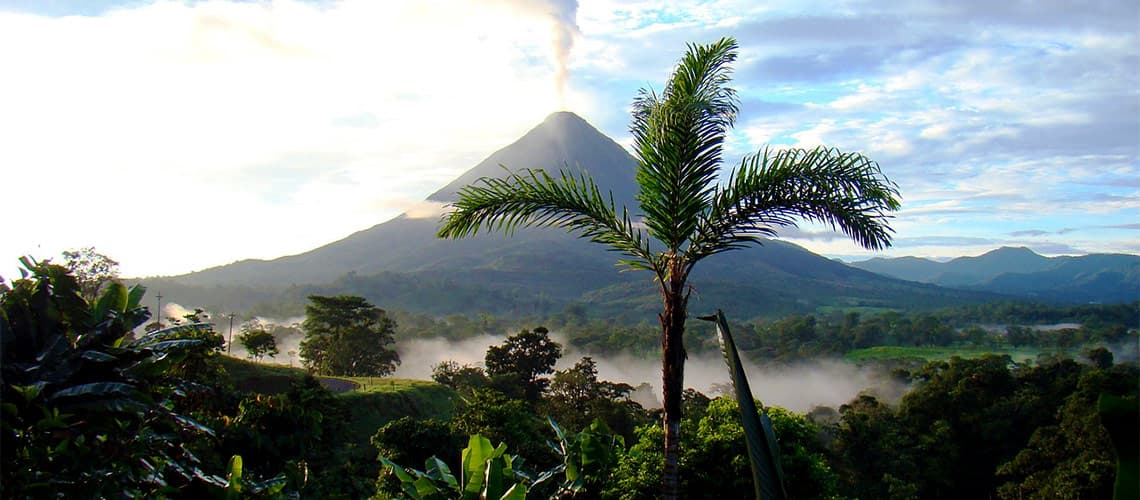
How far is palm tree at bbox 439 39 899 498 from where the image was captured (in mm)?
5449

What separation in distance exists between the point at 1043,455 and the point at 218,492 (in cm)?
2714

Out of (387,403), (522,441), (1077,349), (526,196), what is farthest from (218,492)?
(1077,349)

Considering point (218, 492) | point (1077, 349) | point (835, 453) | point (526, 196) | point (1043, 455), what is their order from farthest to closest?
point (1077, 349)
point (835, 453)
point (1043, 455)
point (526, 196)
point (218, 492)

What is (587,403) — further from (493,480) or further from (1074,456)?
(493,480)

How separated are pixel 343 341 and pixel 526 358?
15415mm

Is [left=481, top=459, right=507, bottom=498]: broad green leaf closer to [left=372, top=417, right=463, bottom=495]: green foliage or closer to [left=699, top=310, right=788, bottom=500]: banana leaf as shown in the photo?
[left=699, top=310, right=788, bottom=500]: banana leaf

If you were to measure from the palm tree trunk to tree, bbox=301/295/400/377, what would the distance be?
143 ft

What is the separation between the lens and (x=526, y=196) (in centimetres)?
605

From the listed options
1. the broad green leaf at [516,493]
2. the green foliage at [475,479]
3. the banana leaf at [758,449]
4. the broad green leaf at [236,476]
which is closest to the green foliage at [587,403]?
the green foliage at [475,479]

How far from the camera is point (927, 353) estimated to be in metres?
82.9

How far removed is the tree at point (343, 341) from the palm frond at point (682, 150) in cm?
4326

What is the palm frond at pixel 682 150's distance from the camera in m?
5.66

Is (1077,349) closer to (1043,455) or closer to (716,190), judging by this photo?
(1043,455)

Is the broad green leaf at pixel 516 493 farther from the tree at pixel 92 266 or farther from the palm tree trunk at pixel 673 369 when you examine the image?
the tree at pixel 92 266
